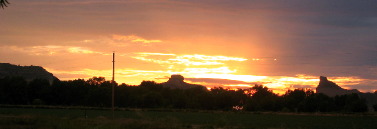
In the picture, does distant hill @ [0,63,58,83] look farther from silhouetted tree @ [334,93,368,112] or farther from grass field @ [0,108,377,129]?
grass field @ [0,108,377,129]

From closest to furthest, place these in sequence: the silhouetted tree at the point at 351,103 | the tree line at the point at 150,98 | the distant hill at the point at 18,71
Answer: the silhouetted tree at the point at 351,103 → the tree line at the point at 150,98 → the distant hill at the point at 18,71

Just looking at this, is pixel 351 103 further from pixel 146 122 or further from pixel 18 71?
pixel 18 71

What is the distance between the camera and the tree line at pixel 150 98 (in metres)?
107

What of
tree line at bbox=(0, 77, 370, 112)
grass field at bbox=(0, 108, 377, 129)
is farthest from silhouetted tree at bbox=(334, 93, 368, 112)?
grass field at bbox=(0, 108, 377, 129)

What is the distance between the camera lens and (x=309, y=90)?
13825cm

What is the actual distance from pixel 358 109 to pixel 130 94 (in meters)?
61.2

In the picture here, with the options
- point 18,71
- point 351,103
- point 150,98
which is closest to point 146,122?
point 150,98

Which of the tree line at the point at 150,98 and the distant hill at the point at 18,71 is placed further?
the distant hill at the point at 18,71

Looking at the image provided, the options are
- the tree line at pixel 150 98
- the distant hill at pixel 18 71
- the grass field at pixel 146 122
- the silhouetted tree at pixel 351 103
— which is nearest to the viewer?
the grass field at pixel 146 122

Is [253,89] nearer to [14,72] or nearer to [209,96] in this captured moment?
[209,96]

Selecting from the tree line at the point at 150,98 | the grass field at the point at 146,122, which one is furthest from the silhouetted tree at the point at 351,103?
the grass field at the point at 146,122

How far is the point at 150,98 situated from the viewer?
11219cm

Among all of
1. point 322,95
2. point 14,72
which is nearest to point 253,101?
point 322,95

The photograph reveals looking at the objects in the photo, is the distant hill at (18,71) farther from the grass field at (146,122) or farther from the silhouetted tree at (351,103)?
the grass field at (146,122)
